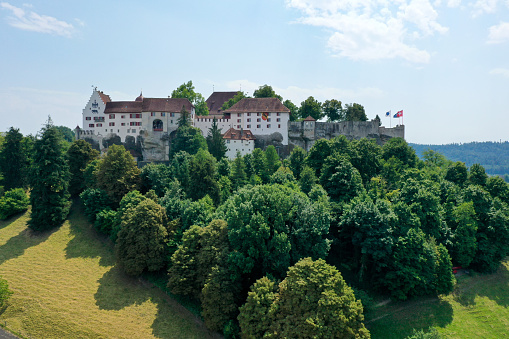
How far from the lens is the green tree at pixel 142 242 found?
133 feet

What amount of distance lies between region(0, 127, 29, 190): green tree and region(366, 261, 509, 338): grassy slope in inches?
2202

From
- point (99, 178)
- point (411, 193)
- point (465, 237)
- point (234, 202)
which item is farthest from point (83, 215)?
point (465, 237)

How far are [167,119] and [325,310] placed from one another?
5902cm

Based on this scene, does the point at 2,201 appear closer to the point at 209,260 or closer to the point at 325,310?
the point at 209,260

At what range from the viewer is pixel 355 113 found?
86.3 meters

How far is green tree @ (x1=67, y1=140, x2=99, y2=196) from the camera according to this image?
58.4 m

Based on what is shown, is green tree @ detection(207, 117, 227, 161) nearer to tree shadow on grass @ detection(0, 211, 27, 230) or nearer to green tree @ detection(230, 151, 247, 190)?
Result: green tree @ detection(230, 151, 247, 190)

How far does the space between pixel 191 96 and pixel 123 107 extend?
54.2ft

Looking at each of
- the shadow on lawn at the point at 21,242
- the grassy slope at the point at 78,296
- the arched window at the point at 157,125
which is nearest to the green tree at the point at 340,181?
the grassy slope at the point at 78,296

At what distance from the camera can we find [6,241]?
1929 inches

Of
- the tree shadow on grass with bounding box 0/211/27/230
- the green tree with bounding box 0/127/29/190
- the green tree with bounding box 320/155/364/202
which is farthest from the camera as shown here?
the green tree with bounding box 0/127/29/190

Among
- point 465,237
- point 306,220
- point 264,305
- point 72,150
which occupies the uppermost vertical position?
point 72,150

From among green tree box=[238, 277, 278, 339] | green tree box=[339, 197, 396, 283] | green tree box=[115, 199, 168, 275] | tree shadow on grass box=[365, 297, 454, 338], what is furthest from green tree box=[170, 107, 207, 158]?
tree shadow on grass box=[365, 297, 454, 338]

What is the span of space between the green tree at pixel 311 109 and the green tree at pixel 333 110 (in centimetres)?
144
